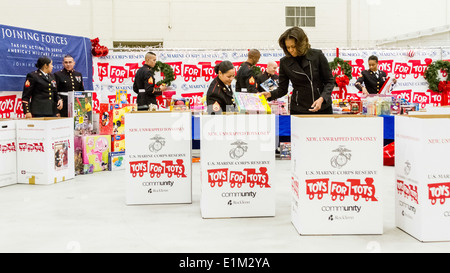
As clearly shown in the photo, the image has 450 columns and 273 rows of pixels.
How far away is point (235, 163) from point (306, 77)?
1.05 metres

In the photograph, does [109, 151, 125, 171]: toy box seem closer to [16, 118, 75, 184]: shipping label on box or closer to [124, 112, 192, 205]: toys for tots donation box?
[16, 118, 75, 184]: shipping label on box

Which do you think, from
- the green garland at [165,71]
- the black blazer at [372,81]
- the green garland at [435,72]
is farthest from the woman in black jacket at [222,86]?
the green garland at [435,72]

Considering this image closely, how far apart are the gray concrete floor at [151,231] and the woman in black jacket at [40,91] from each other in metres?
1.84

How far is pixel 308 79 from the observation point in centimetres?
399

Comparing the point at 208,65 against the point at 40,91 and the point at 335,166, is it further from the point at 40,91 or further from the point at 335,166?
the point at 335,166

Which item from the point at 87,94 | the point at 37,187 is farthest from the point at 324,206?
the point at 87,94

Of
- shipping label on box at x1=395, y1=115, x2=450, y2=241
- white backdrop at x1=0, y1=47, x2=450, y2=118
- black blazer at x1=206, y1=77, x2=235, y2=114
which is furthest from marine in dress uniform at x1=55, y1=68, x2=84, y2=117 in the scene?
shipping label on box at x1=395, y1=115, x2=450, y2=241

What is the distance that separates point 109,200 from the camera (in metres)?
4.14

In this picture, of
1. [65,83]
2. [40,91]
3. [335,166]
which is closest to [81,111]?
[40,91]

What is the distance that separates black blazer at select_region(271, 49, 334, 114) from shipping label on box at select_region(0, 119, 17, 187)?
8.65ft

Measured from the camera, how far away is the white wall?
1157 centimetres

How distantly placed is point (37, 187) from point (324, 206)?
9.82 ft

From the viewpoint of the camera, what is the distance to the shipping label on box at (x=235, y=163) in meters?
3.37

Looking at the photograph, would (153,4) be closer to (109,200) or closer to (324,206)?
(109,200)
